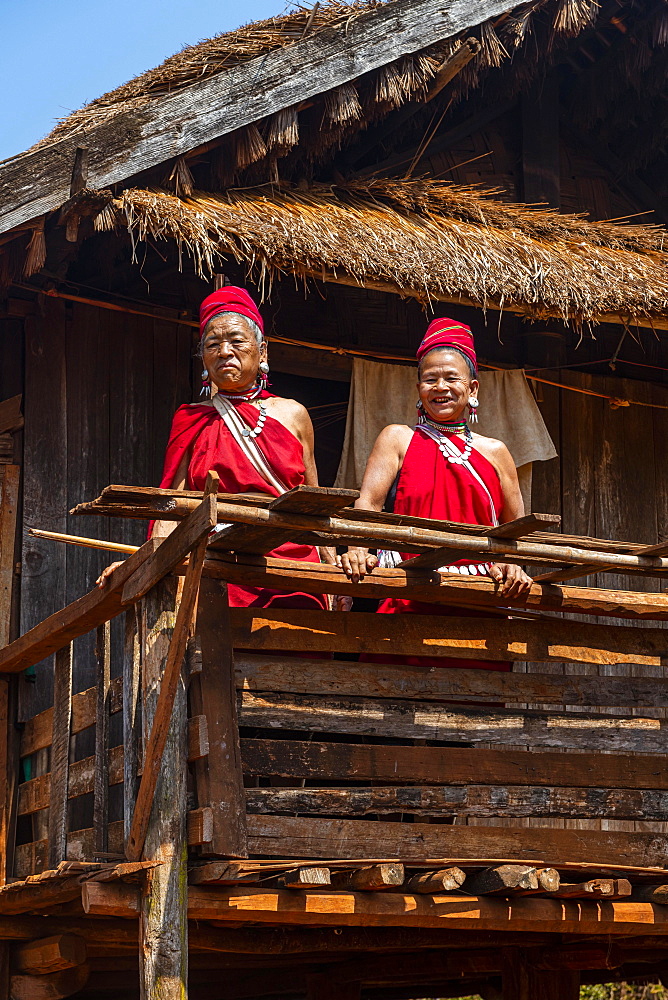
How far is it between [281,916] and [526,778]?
106 centimetres

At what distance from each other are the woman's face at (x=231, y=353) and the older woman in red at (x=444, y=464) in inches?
23.7

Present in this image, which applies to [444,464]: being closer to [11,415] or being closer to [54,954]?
[11,415]

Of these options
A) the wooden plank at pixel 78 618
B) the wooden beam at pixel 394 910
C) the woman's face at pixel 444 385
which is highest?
the woman's face at pixel 444 385

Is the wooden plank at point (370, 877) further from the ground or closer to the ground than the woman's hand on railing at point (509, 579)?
closer to the ground

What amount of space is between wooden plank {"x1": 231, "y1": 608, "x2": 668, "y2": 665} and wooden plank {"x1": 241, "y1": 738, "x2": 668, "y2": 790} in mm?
349

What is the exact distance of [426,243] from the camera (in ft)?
19.5

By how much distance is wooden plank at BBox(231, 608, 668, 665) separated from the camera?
458cm

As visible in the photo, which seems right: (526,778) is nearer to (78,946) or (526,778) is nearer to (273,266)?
(78,946)

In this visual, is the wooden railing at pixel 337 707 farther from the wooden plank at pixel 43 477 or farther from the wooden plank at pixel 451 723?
the wooden plank at pixel 43 477

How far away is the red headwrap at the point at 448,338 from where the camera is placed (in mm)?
5453

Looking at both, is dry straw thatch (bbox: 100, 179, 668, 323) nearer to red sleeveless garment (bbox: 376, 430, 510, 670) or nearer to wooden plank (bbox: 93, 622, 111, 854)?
red sleeveless garment (bbox: 376, 430, 510, 670)

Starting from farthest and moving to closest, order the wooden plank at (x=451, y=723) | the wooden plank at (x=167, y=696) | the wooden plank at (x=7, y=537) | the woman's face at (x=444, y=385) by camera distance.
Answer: the wooden plank at (x=7, y=537), the woman's face at (x=444, y=385), the wooden plank at (x=451, y=723), the wooden plank at (x=167, y=696)

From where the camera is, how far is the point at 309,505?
13.2ft

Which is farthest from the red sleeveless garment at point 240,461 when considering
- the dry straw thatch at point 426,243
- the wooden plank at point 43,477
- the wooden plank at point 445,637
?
the wooden plank at point 43,477
